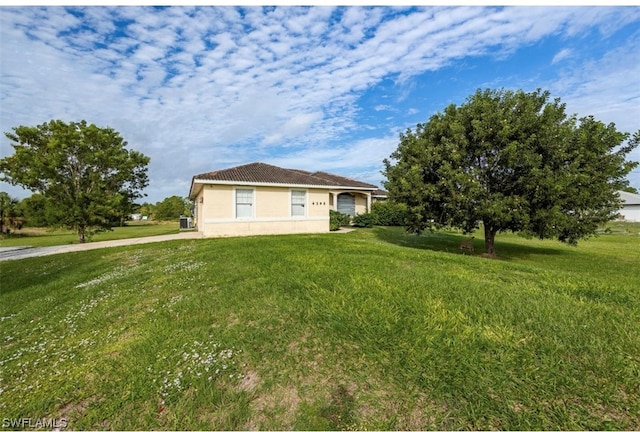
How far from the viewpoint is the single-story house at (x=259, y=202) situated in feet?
50.2

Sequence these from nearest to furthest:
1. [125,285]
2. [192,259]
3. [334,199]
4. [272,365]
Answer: [272,365] < [125,285] < [192,259] < [334,199]

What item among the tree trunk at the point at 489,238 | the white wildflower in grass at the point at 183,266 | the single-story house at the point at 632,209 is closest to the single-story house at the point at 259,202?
the white wildflower in grass at the point at 183,266

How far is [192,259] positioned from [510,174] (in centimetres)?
1123

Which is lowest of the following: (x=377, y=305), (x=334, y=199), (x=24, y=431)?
(x=24, y=431)

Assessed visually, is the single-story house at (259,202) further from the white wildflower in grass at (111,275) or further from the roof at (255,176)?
the white wildflower in grass at (111,275)

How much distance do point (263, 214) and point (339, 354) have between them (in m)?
14.0

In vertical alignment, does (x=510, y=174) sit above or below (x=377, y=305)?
above

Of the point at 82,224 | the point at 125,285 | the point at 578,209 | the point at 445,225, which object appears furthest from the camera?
the point at 82,224

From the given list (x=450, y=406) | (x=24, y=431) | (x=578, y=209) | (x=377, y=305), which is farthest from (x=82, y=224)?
(x=578, y=209)

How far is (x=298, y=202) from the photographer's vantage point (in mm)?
17812

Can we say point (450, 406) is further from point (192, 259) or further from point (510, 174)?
point (510, 174)

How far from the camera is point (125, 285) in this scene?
648 centimetres

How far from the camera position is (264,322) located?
12.7 ft

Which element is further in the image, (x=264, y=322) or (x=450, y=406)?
(x=264, y=322)
